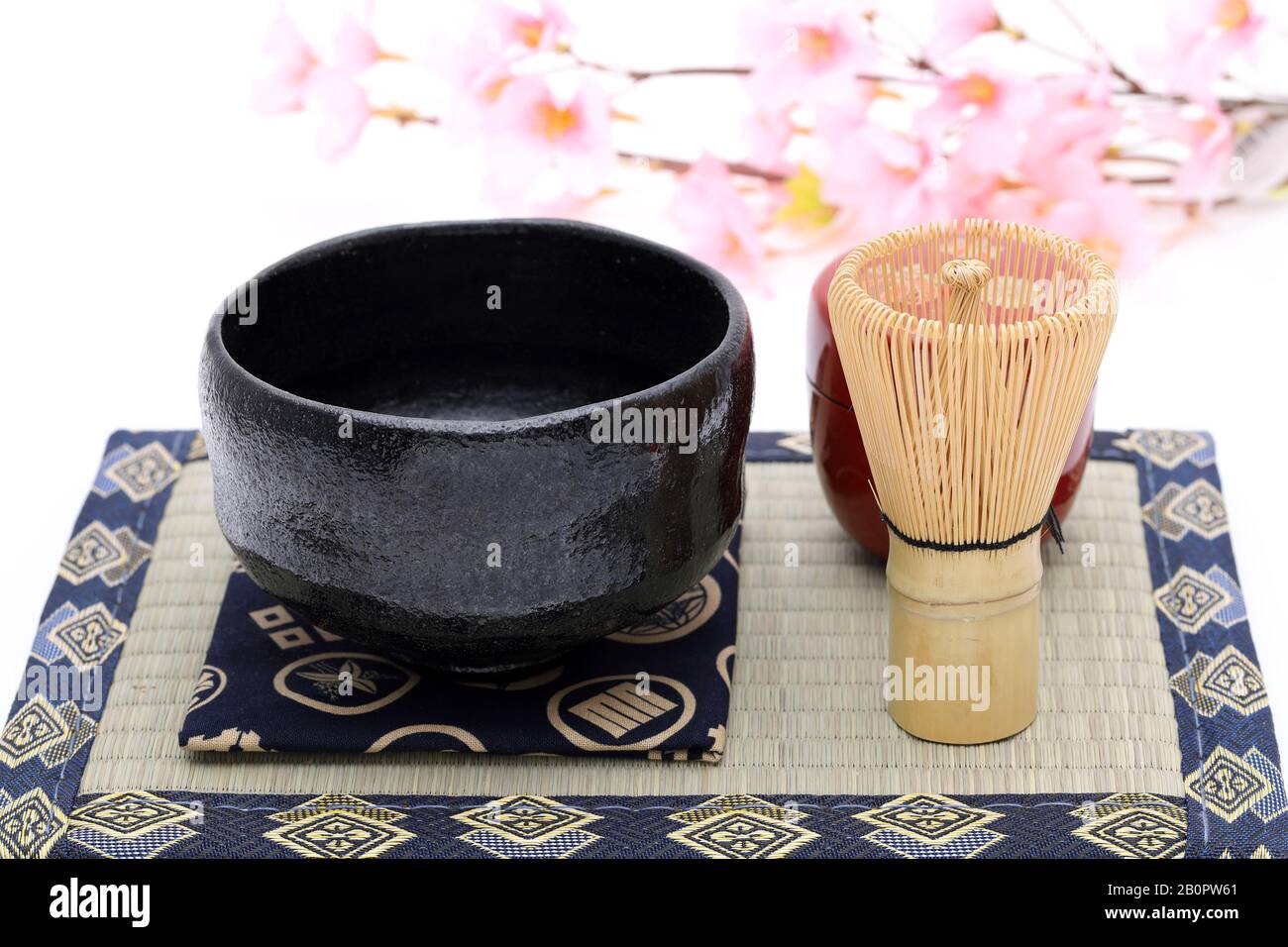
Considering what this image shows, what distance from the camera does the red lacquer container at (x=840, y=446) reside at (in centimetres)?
107

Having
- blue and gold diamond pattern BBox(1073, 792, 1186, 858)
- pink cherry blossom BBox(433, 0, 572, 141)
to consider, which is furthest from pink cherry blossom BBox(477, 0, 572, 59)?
blue and gold diamond pattern BBox(1073, 792, 1186, 858)

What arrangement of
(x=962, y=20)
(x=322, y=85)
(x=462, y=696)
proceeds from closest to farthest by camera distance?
1. (x=462, y=696)
2. (x=962, y=20)
3. (x=322, y=85)

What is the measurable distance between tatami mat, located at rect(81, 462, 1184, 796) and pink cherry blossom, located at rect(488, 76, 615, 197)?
33 cm

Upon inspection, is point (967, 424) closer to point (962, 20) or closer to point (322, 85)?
point (962, 20)

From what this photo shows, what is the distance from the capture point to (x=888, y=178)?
1379 mm

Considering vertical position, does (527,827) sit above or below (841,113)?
below

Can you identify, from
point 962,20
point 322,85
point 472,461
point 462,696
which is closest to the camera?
point 472,461

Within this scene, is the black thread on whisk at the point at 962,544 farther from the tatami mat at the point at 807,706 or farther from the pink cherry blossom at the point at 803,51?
the pink cherry blossom at the point at 803,51

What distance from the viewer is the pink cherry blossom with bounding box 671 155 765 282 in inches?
55.6

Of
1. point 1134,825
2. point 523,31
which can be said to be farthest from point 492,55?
point 1134,825

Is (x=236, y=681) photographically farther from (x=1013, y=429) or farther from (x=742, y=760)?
(x=1013, y=429)

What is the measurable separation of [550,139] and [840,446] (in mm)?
398

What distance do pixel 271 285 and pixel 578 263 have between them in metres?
0.17

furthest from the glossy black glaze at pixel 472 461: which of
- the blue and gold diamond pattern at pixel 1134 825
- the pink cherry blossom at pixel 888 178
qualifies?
the pink cherry blossom at pixel 888 178
